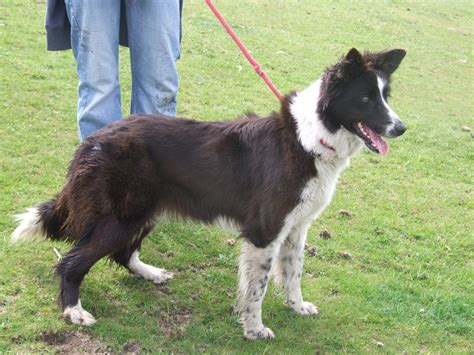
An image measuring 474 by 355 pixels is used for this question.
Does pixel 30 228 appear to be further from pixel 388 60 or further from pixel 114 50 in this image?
pixel 388 60

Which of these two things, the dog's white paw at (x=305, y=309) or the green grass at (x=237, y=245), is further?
the dog's white paw at (x=305, y=309)

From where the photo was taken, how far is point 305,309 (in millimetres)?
4012

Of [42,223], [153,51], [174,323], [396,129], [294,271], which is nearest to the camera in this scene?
[396,129]

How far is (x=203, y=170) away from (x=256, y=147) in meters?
0.39

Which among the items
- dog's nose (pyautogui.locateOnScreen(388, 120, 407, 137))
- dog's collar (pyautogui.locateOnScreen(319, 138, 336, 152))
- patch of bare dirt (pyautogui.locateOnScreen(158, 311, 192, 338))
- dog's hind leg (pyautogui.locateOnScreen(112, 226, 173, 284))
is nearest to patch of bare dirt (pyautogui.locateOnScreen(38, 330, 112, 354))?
patch of bare dirt (pyautogui.locateOnScreen(158, 311, 192, 338))

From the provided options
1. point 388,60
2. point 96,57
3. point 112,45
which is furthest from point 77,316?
point 388,60

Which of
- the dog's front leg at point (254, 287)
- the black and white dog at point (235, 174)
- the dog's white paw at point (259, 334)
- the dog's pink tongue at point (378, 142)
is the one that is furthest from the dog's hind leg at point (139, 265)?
the dog's pink tongue at point (378, 142)

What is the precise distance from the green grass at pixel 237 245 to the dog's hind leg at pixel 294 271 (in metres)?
0.10

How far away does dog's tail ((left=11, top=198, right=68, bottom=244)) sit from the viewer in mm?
3826

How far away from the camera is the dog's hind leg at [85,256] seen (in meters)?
3.55

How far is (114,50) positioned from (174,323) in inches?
80.8

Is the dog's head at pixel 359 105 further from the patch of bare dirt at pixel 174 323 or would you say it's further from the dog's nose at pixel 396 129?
the patch of bare dirt at pixel 174 323

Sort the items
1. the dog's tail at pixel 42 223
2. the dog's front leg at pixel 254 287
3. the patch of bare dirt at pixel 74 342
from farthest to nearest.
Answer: the dog's tail at pixel 42 223 → the dog's front leg at pixel 254 287 → the patch of bare dirt at pixel 74 342

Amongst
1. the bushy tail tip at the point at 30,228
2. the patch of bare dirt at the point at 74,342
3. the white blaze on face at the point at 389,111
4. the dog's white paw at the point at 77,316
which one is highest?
the white blaze on face at the point at 389,111
